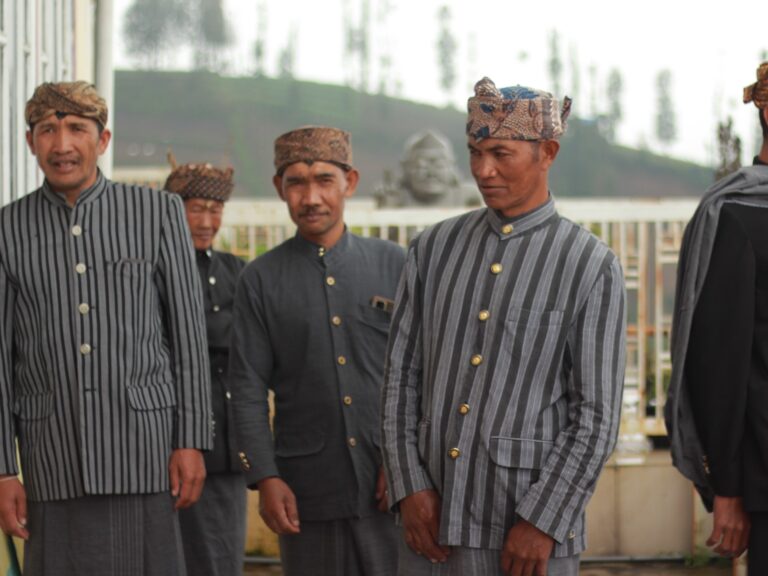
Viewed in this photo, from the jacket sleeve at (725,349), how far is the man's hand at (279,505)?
1189 millimetres

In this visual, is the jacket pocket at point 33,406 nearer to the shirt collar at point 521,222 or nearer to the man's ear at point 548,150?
the shirt collar at point 521,222

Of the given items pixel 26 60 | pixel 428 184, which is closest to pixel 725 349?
pixel 26 60

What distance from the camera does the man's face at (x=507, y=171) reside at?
2795 millimetres

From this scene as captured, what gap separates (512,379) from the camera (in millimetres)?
2744

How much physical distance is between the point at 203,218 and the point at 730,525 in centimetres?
264

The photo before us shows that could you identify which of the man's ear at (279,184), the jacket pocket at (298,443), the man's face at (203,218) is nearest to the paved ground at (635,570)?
the man's face at (203,218)

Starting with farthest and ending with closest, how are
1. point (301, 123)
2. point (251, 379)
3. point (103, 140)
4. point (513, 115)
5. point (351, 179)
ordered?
point (301, 123), point (351, 179), point (251, 379), point (103, 140), point (513, 115)

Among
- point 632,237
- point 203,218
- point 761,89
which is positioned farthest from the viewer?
point 632,237

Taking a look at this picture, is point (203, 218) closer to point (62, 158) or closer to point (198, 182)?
point (198, 182)

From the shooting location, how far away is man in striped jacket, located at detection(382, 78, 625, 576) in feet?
8.86

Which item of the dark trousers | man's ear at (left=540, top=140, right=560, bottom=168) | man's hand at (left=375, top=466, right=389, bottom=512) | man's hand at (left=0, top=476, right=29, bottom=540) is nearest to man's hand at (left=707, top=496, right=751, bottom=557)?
the dark trousers

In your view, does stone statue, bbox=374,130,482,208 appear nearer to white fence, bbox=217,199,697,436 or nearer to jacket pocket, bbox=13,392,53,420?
white fence, bbox=217,199,697,436

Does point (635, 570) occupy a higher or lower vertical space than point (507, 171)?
lower

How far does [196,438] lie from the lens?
133 inches
